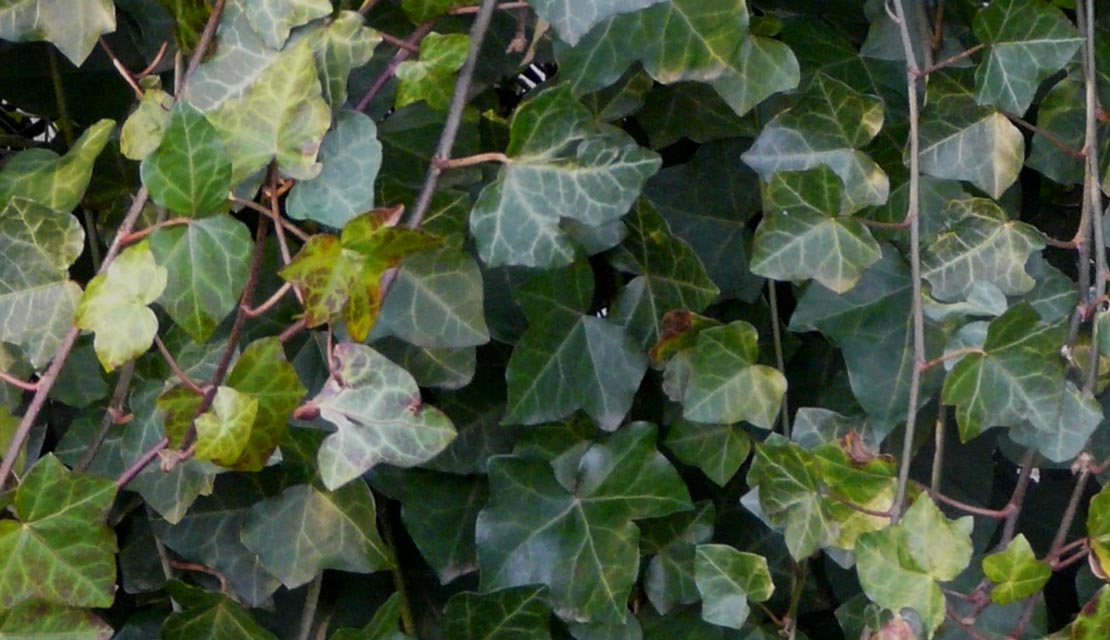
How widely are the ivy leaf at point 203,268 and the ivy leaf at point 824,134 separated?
32 centimetres

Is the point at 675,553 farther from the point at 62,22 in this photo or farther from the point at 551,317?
the point at 62,22

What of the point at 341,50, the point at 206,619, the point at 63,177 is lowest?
the point at 206,619

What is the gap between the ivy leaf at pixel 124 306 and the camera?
57 centimetres

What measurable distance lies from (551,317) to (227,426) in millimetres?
247

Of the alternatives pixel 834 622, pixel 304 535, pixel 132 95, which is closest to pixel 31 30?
pixel 132 95

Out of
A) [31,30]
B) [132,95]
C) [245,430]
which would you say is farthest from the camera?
[132,95]

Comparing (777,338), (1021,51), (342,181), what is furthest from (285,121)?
(1021,51)

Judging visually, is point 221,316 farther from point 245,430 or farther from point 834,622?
point 834,622

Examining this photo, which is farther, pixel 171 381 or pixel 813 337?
pixel 813 337

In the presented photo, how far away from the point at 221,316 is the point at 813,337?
0.43 m

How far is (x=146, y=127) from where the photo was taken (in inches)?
25.8

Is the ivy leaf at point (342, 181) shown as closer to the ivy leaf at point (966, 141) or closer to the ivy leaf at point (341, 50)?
the ivy leaf at point (341, 50)

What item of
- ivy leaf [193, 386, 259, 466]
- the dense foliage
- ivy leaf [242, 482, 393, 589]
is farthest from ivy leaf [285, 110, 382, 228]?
ivy leaf [242, 482, 393, 589]

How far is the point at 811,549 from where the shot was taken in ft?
2.22
